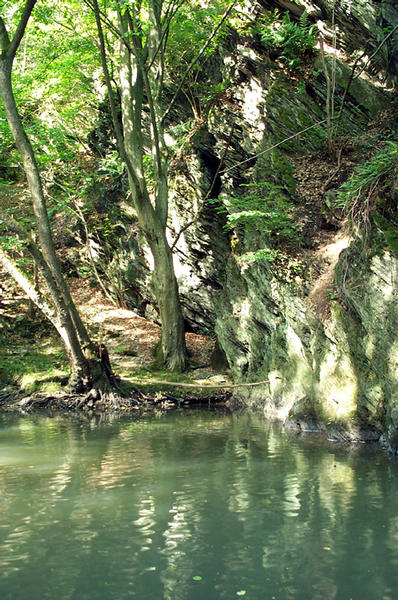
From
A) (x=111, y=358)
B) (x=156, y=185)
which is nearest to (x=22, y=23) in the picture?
(x=156, y=185)

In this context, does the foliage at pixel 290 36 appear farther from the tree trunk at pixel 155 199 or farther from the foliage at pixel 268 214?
the foliage at pixel 268 214

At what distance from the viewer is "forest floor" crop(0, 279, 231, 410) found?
13703mm

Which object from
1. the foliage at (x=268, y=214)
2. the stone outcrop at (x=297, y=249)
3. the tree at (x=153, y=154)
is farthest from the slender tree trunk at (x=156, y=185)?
the foliage at (x=268, y=214)

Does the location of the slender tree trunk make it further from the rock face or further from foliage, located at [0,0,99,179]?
foliage, located at [0,0,99,179]

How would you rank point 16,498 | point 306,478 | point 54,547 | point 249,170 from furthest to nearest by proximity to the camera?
point 249,170 → point 306,478 → point 16,498 → point 54,547

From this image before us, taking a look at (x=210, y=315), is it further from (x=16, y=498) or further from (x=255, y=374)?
(x=16, y=498)

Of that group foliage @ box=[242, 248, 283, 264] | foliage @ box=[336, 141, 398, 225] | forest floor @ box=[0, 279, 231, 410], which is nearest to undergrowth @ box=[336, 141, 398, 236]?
foliage @ box=[336, 141, 398, 225]

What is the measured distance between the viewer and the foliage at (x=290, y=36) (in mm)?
14312

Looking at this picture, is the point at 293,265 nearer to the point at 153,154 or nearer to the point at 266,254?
the point at 266,254

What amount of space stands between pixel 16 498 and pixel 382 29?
13148 millimetres

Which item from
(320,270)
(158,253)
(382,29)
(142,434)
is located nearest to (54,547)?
(142,434)

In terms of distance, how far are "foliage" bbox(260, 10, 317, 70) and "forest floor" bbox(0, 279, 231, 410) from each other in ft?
28.3

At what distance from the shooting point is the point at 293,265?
11.4 m

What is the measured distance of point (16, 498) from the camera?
629 centimetres
